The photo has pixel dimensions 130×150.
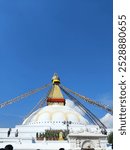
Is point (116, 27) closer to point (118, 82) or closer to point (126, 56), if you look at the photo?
point (126, 56)

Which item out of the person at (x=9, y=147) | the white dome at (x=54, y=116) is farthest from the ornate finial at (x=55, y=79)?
the person at (x=9, y=147)

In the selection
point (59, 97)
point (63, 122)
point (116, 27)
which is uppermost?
point (59, 97)

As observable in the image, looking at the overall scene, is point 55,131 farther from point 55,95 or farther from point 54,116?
point 55,95

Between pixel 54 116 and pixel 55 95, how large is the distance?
7.29 meters

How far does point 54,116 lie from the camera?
153 ft

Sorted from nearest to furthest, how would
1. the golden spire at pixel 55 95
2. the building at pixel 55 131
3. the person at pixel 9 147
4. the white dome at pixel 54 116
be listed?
the building at pixel 55 131 < the person at pixel 9 147 < the white dome at pixel 54 116 < the golden spire at pixel 55 95

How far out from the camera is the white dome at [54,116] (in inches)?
1805

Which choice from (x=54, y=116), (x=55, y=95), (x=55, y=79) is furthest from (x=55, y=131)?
(x=55, y=79)

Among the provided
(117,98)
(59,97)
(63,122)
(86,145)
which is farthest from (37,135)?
(117,98)

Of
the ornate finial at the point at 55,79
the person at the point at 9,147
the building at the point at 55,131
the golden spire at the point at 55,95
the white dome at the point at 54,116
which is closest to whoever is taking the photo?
the building at the point at 55,131

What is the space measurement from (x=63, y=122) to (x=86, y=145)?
494 inches

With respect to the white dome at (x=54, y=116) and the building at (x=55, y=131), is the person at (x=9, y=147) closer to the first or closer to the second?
the building at (x=55, y=131)

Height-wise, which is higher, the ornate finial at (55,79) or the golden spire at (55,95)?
the ornate finial at (55,79)

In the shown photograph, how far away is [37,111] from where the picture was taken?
4994 cm
